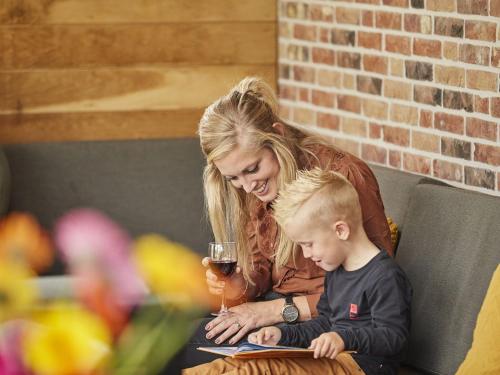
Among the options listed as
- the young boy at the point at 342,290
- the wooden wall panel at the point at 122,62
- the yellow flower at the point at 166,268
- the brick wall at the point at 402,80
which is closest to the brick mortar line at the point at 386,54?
the brick wall at the point at 402,80

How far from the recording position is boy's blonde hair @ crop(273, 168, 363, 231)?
202 cm

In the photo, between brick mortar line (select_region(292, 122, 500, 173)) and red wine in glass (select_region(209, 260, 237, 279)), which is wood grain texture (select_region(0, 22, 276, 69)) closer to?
brick mortar line (select_region(292, 122, 500, 173))

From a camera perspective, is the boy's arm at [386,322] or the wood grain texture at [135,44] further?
the wood grain texture at [135,44]

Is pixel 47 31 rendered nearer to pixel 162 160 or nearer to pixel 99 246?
pixel 162 160

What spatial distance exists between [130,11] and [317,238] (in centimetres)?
225

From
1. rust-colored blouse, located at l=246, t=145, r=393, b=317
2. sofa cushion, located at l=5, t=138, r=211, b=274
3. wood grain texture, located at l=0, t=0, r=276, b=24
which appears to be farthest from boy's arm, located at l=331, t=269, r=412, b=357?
wood grain texture, located at l=0, t=0, r=276, b=24

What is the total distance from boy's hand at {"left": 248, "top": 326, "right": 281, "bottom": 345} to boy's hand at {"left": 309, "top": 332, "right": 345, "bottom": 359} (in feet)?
0.70

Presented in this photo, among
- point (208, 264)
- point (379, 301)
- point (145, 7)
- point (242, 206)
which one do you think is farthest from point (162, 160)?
point (379, 301)

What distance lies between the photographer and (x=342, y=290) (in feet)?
6.86

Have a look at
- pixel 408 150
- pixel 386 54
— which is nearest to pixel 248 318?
pixel 408 150

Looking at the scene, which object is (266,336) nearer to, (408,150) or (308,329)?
(308,329)

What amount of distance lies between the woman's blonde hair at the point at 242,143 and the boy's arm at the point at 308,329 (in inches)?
8.9

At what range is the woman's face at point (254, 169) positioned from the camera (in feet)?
7.45

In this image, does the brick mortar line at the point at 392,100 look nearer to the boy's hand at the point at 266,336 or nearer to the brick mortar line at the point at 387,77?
the brick mortar line at the point at 387,77
